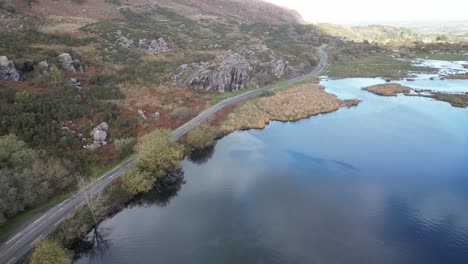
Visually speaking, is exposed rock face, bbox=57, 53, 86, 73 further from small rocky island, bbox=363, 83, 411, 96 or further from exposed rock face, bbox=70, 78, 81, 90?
small rocky island, bbox=363, 83, 411, 96

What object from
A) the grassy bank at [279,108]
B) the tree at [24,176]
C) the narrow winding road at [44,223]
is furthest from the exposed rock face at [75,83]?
the grassy bank at [279,108]

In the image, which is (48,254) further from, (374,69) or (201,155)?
(374,69)

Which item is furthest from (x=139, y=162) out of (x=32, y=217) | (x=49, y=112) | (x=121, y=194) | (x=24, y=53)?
(x=24, y=53)

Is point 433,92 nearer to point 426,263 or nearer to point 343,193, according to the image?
point 343,193

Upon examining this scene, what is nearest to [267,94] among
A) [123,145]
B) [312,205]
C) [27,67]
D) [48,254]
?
[123,145]

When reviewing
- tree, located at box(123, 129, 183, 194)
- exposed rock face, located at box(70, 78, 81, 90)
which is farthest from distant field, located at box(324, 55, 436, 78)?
tree, located at box(123, 129, 183, 194)
